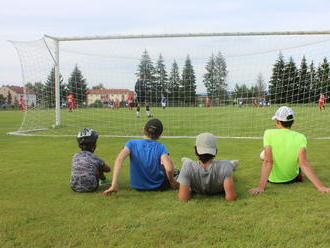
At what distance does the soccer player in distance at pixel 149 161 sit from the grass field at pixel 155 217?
0.50 ft

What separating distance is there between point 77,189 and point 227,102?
8867 millimetres

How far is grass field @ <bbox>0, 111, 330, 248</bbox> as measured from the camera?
229 cm

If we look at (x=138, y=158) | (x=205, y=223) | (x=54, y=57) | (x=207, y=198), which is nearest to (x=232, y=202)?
(x=207, y=198)

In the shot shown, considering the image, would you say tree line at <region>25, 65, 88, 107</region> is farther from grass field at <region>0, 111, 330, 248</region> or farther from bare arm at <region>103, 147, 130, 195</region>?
bare arm at <region>103, 147, 130, 195</region>

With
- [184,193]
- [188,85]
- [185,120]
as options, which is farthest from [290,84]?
[184,193]

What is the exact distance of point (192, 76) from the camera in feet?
36.3

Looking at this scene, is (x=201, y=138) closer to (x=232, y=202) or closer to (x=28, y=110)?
(x=232, y=202)

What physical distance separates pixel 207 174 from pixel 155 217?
83 centimetres

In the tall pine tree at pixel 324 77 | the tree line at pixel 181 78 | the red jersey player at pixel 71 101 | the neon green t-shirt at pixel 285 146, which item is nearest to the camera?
the neon green t-shirt at pixel 285 146

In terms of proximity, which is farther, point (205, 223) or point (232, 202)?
point (232, 202)

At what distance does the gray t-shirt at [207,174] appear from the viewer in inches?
126

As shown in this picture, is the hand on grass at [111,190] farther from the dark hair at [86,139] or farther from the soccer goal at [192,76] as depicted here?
the soccer goal at [192,76]

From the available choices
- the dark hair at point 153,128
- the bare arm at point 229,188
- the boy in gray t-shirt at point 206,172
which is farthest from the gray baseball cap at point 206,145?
the dark hair at point 153,128

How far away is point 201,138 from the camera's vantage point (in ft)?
10.4
